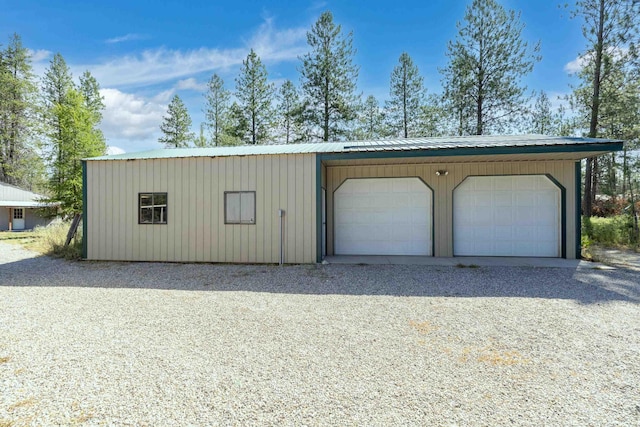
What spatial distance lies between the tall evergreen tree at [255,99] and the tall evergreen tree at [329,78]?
9.16ft

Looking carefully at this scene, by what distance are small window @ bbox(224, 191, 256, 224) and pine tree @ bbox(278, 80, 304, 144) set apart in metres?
10.6

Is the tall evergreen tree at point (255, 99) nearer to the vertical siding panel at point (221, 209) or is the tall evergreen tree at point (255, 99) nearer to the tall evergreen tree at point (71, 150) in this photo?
the tall evergreen tree at point (71, 150)

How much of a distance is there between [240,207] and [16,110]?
956 inches

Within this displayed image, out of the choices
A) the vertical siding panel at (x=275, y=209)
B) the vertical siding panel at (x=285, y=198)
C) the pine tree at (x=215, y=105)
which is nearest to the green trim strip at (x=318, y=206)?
the vertical siding panel at (x=285, y=198)

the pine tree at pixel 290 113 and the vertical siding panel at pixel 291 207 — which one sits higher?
the pine tree at pixel 290 113

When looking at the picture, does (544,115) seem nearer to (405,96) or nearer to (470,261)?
(405,96)

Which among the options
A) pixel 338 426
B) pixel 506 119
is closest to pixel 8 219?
pixel 338 426

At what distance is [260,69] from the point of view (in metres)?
18.1

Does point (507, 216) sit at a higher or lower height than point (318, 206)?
lower

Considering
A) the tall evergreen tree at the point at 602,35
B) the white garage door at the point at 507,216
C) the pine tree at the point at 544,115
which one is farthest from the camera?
the pine tree at the point at 544,115

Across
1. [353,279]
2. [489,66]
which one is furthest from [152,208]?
[489,66]

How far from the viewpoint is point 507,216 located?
8.20 m

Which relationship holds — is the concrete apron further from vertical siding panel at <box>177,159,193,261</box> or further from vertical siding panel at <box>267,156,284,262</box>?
vertical siding panel at <box>177,159,193,261</box>

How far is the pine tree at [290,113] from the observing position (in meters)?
17.3
